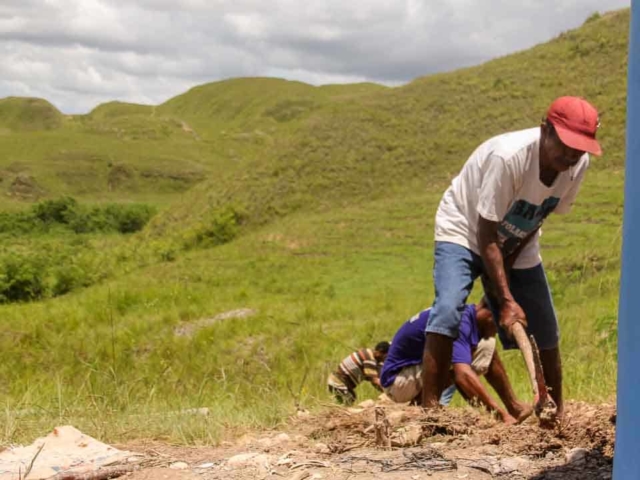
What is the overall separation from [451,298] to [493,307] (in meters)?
0.35

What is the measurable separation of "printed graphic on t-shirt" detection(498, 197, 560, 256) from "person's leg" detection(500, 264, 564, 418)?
211 mm

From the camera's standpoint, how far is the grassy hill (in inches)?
172

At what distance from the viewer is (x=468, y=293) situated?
348 centimetres

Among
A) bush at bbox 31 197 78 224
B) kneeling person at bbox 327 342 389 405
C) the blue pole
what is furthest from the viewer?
bush at bbox 31 197 78 224

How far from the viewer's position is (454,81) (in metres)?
26.1

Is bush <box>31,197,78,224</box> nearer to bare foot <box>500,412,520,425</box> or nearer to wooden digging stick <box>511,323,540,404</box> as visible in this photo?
bare foot <box>500,412,520,425</box>

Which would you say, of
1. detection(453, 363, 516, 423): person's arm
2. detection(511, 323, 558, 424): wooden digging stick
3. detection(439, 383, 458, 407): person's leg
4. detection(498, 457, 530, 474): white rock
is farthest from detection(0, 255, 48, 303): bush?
detection(498, 457, 530, 474): white rock

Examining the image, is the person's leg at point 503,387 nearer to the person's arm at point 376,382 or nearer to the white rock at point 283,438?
the person's arm at point 376,382

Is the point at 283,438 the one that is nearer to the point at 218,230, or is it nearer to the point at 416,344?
the point at 416,344

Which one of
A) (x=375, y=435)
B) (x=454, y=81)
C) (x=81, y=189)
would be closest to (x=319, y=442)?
(x=375, y=435)

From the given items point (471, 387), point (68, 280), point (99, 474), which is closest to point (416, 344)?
point (471, 387)

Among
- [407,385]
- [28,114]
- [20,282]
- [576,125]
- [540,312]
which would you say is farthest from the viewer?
[28,114]

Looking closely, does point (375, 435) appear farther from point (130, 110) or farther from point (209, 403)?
point (130, 110)

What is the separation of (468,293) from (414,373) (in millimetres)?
595
